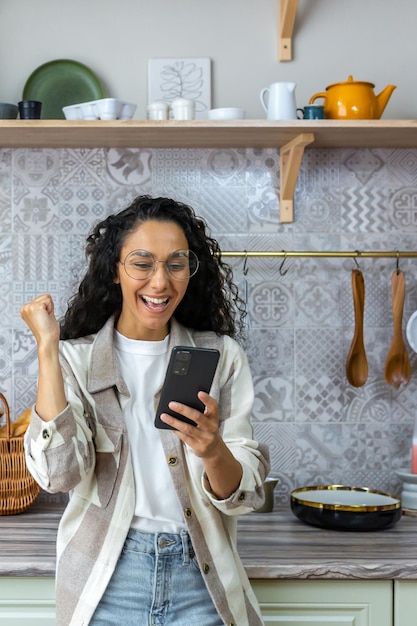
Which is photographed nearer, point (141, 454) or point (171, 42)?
point (141, 454)

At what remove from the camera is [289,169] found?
212 cm

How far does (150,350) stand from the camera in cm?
159

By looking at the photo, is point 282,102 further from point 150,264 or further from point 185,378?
point 185,378

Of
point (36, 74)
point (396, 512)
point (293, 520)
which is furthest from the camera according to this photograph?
point (36, 74)

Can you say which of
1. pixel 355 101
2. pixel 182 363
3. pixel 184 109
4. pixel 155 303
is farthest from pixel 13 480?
pixel 355 101

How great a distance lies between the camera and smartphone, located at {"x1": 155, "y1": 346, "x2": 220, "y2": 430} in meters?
1.35

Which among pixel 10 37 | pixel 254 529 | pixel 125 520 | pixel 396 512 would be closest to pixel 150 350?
pixel 125 520

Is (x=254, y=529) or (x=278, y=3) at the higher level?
(x=278, y=3)

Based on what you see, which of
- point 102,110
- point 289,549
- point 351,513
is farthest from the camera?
point 102,110

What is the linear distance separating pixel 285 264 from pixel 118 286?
2.34 ft

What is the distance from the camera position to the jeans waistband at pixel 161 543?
1466 millimetres

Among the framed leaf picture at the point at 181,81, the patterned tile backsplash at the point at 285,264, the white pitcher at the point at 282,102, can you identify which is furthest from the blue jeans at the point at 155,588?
the framed leaf picture at the point at 181,81

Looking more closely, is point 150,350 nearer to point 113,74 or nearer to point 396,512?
point 396,512

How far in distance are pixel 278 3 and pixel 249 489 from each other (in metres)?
1.35
